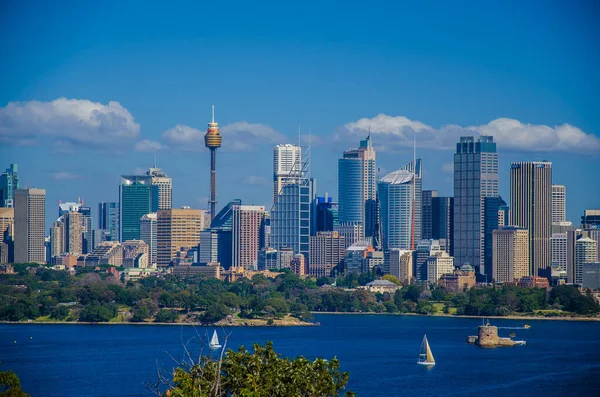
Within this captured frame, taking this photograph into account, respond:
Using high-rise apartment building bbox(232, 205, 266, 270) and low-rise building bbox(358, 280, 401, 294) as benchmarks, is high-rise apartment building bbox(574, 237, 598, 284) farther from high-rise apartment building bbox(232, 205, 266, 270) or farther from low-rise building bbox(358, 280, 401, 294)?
high-rise apartment building bbox(232, 205, 266, 270)

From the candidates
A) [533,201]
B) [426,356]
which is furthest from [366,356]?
[533,201]

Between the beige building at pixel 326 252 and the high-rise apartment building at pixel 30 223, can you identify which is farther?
the high-rise apartment building at pixel 30 223

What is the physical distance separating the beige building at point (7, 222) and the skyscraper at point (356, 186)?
44.4 m

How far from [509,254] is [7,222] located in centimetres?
6914

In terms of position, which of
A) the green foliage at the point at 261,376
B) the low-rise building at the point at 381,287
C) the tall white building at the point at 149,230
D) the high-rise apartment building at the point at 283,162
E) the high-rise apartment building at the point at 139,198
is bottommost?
the low-rise building at the point at 381,287

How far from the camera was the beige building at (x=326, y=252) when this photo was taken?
159000 millimetres

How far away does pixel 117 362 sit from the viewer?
5975 centimetres

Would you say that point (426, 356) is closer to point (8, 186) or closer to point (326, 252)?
point (326, 252)

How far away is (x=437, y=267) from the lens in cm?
13975

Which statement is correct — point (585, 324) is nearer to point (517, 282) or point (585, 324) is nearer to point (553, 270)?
point (517, 282)

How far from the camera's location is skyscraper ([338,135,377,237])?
566ft

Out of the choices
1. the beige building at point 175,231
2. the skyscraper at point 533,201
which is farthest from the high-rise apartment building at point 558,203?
the beige building at point 175,231

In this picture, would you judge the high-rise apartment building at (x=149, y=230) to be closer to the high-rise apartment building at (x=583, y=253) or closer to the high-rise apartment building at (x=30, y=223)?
the high-rise apartment building at (x=30, y=223)

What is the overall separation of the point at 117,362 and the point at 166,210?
112445mm
